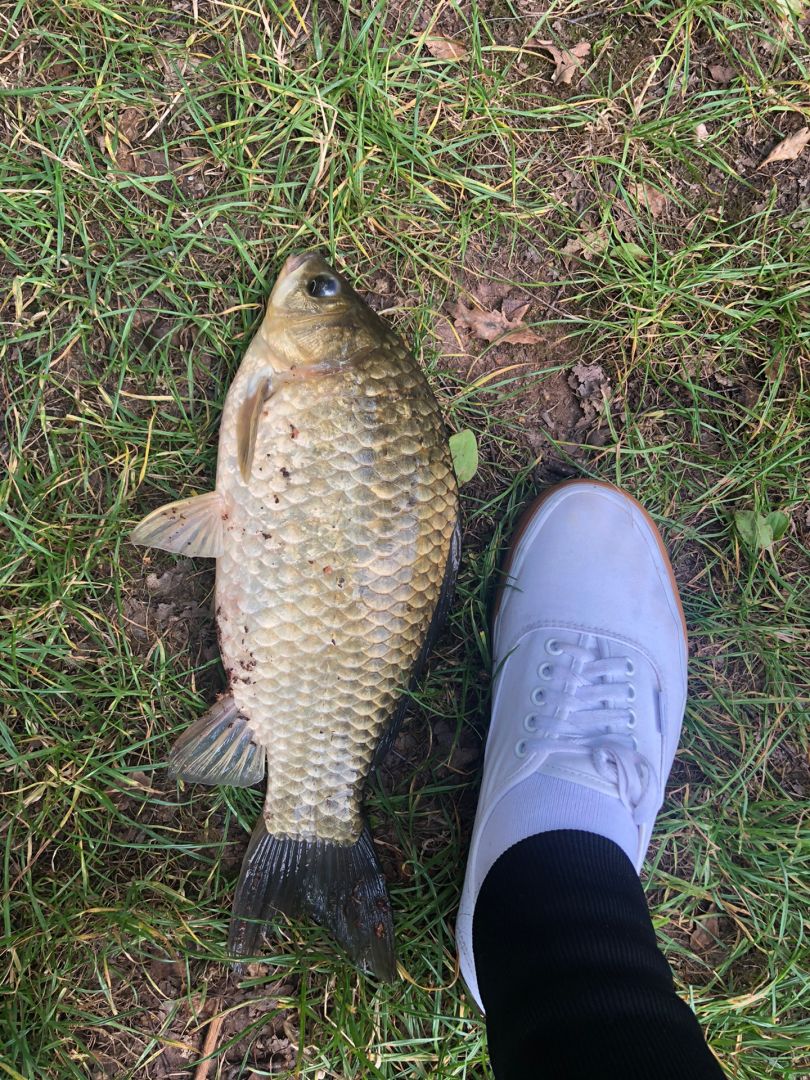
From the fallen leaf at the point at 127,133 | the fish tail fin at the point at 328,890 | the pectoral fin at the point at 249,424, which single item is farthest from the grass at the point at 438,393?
the pectoral fin at the point at 249,424

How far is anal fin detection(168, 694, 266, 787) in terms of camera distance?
1.74 m

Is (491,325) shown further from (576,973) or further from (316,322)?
(576,973)

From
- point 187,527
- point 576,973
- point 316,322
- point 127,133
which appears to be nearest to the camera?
point 576,973

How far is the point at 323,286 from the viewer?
1604 mm

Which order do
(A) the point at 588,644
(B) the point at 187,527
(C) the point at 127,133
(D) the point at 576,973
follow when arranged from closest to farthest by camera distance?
1. (D) the point at 576,973
2. (B) the point at 187,527
3. (C) the point at 127,133
4. (A) the point at 588,644

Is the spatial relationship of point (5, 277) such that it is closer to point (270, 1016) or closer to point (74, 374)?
point (74, 374)

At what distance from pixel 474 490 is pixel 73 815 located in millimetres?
1360

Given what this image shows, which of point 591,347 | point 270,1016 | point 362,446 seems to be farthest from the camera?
point 591,347

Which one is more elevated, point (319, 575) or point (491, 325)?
point (491, 325)

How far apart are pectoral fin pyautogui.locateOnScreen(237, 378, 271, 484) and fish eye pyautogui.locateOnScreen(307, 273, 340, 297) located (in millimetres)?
223

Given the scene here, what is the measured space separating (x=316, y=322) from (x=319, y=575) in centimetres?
56

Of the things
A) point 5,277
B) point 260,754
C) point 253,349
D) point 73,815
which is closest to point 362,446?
point 253,349

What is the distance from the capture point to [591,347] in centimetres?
199

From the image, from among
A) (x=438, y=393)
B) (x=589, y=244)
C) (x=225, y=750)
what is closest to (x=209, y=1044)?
(x=225, y=750)
